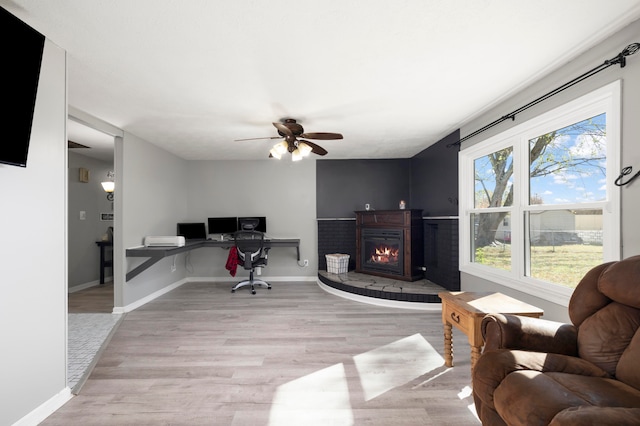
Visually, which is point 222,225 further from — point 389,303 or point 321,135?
point 389,303

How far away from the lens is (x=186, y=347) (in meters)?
2.60

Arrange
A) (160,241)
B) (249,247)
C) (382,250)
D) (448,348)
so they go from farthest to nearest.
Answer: (382,250) < (249,247) < (160,241) < (448,348)

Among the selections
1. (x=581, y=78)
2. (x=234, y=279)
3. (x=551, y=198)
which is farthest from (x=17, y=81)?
(x=234, y=279)

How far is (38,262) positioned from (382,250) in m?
4.01

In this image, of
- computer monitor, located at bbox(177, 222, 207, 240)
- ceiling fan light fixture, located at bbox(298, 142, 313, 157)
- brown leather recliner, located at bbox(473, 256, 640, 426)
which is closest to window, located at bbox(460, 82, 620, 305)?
brown leather recliner, located at bbox(473, 256, 640, 426)

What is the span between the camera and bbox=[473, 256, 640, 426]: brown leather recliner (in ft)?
3.43

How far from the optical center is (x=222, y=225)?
5.09 metres

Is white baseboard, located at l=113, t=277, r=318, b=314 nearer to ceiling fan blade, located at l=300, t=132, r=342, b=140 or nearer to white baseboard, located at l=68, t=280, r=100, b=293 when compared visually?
white baseboard, located at l=68, t=280, r=100, b=293

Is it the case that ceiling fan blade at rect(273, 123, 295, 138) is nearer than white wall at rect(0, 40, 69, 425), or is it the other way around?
white wall at rect(0, 40, 69, 425)

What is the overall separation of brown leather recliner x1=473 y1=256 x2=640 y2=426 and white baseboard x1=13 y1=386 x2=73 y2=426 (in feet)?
8.08

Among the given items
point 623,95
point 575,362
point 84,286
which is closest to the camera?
point 575,362

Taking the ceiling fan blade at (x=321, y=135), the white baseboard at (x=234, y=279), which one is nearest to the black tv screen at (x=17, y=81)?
the ceiling fan blade at (x=321, y=135)

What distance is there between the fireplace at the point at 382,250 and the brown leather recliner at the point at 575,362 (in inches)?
109

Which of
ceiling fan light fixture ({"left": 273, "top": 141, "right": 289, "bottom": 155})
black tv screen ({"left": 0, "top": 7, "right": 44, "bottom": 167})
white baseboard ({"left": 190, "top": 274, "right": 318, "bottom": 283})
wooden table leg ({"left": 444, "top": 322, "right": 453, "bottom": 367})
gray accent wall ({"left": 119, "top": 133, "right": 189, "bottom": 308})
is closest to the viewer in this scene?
black tv screen ({"left": 0, "top": 7, "right": 44, "bottom": 167})
